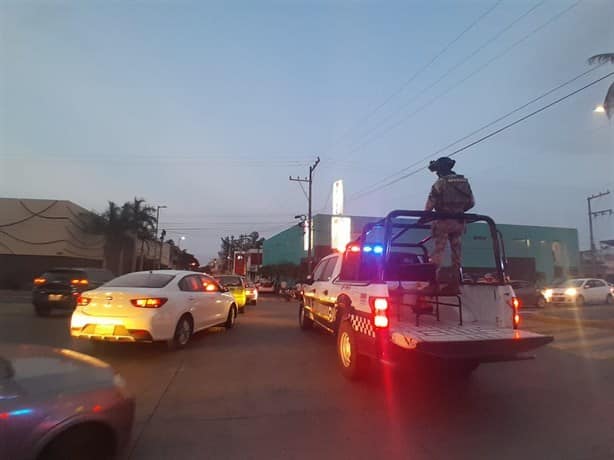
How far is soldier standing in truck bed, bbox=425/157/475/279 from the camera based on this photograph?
6.23 m

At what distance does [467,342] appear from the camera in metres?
4.41

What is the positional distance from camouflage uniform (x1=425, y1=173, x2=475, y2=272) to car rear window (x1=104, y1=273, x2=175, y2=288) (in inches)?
198

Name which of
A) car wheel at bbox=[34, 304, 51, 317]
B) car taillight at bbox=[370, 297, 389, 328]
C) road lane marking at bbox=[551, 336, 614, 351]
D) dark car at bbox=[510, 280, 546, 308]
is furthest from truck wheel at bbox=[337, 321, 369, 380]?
dark car at bbox=[510, 280, 546, 308]

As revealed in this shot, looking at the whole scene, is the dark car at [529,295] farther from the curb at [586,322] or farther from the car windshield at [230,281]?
the car windshield at [230,281]

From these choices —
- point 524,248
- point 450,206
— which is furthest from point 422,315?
point 524,248

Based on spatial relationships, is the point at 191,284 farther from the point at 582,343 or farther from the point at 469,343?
the point at 582,343

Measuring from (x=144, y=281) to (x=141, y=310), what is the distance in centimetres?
113

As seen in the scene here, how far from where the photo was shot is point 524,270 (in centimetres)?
4769

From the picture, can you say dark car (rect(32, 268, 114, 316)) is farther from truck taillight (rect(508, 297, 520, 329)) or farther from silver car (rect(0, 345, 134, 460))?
truck taillight (rect(508, 297, 520, 329))

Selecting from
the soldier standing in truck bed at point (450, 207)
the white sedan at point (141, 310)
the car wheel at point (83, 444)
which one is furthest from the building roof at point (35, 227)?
the car wheel at point (83, 444)

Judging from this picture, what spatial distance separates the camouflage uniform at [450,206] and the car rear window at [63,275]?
1112cm

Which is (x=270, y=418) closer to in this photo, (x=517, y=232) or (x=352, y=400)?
(x=352, y=400)

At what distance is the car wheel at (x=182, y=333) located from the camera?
7456 mm

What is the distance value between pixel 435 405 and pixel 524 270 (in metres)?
49.2
